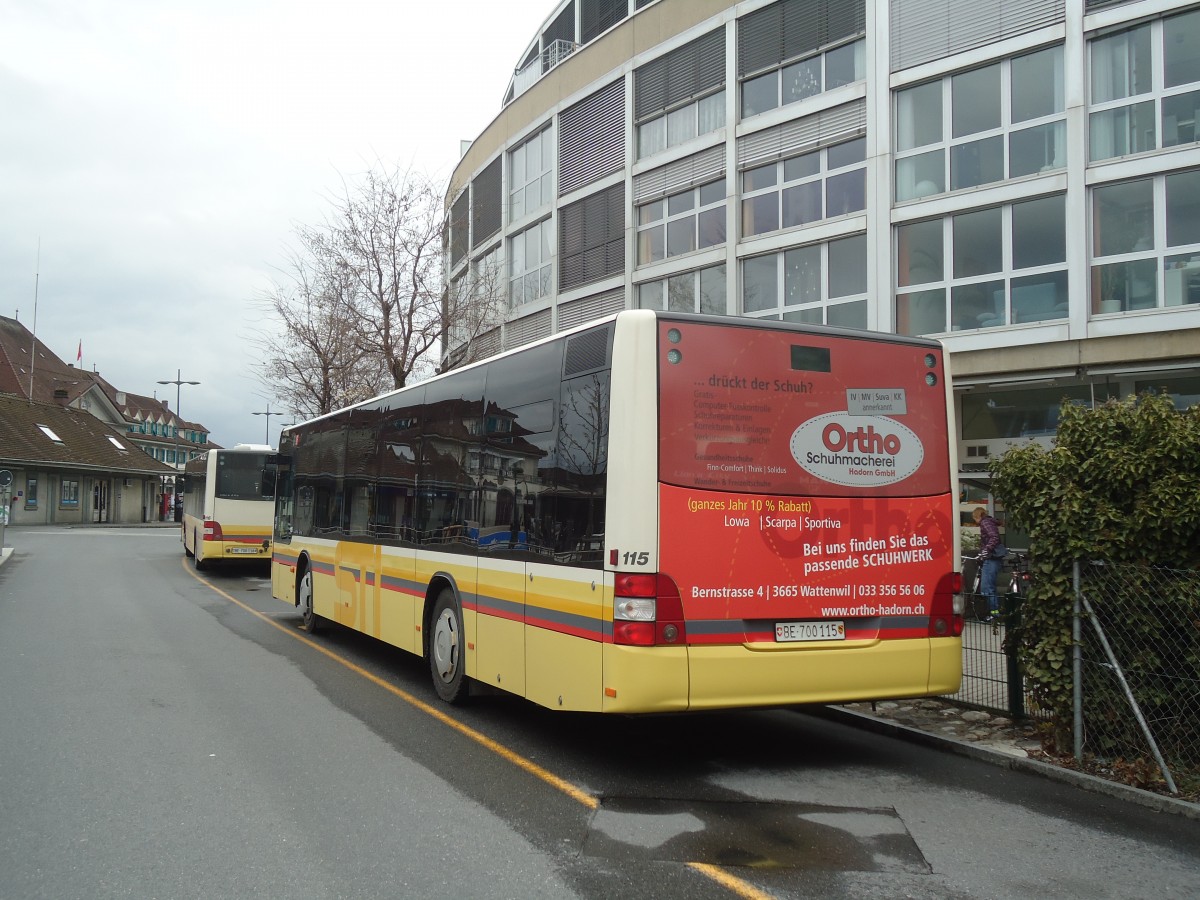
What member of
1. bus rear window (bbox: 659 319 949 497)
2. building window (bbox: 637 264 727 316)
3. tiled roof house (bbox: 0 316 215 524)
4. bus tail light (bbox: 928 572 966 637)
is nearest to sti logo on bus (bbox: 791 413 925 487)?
bus rear window (bbox: 659 319 949 497)

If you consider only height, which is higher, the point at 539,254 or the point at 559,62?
the point at 559,62

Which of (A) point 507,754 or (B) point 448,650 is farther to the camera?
(B) point 448,650

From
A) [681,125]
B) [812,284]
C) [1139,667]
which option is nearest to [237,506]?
[681,125]

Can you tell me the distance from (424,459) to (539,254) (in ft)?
68.1

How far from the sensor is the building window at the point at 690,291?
2297 cm

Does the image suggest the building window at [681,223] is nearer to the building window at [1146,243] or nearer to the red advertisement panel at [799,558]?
the building window at [1146,243]

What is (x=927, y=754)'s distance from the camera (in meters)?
7.41

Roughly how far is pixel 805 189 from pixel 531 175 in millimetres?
11475

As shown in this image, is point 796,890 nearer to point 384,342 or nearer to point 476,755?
point 476,755

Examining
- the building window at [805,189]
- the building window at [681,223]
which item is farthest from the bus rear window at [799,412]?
the building window at [681,223]

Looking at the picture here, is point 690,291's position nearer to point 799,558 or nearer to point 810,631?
point 799,558

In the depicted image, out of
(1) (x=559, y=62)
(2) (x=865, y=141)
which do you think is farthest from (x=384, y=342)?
(2) (x=865, y=141)

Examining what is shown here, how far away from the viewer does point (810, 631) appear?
21.5 feet

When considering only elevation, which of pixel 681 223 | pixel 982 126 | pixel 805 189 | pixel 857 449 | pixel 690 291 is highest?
pixel 982 126
